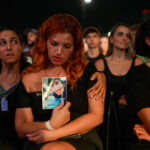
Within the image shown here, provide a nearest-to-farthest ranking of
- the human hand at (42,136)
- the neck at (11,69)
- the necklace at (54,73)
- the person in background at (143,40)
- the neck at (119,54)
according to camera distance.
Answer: the human hand at (42,136), the necklace at (54,73), the person in background at (143,40), the neck at (11,69), the neck at (119,54)

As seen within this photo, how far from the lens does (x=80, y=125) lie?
1.48 meters

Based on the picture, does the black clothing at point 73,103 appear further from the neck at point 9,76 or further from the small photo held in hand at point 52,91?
the neck at point 9,76

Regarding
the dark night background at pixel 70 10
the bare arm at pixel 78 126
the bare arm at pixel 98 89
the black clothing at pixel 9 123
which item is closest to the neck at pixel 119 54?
the bare arm at pixel 98 89

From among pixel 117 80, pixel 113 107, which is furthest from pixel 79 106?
pixel 117 80

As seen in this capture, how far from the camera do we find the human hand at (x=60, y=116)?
4.82 feet

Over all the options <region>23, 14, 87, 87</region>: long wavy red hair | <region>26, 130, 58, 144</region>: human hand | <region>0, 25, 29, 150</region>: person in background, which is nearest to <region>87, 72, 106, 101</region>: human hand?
<region>23, 14, 87, 87</region>: long wavy red hair

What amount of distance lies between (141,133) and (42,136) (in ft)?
2.54

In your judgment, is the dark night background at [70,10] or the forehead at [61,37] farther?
the dark night background at [70,10]

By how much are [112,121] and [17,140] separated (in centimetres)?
95

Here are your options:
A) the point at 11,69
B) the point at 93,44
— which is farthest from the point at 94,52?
the point at 11,69

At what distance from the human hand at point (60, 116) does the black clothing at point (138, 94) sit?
535 mm

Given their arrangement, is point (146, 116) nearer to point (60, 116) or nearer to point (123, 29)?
point (60, 116)

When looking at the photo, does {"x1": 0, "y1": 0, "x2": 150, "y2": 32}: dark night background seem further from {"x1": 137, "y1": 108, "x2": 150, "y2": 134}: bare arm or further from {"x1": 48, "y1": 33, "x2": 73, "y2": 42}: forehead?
{"x1": 137, "y1": 108, "x2": 150, "y2": 134}: bare arm

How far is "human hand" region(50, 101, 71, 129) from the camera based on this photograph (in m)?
1.47
